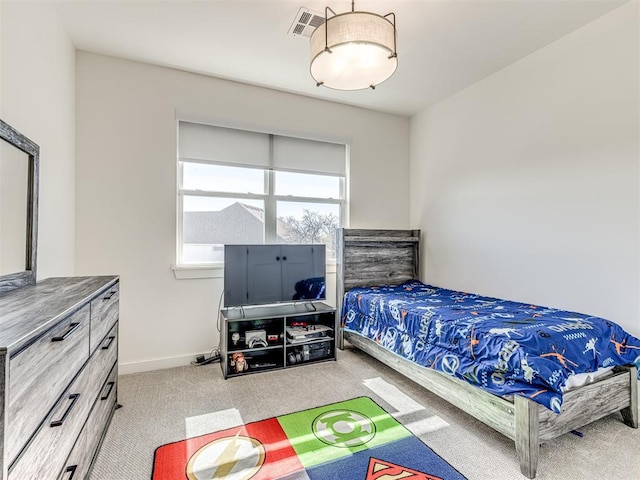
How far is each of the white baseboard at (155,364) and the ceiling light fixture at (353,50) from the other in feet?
8.71

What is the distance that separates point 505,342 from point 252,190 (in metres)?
2.61

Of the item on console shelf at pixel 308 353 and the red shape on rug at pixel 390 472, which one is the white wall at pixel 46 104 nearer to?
the item on console shelf at pixel 308 353

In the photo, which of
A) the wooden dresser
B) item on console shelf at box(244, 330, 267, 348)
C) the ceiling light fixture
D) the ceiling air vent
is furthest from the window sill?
the ceiling air vent

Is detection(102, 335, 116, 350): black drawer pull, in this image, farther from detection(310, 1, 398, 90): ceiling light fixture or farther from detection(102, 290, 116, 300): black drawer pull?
detection(310, 1, 398, 90): ceiling light fixture

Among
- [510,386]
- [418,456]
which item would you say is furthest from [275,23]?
[418,456]

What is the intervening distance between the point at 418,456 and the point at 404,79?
311 cm

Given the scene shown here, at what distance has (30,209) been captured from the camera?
1.82 metres

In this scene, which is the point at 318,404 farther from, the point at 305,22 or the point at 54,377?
the point at 305,22

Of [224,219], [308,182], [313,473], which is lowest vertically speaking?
[313,473]

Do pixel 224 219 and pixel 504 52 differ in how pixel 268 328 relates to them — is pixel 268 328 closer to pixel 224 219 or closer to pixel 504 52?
pixel 224 219

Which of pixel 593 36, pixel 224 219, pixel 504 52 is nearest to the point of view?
pixel 593 36

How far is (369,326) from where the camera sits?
120 inches

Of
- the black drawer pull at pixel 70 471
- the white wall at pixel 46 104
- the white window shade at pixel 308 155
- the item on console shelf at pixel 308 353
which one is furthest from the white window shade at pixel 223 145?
the black drawer pull at pixel 70 471

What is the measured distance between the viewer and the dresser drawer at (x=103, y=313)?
156 cm
